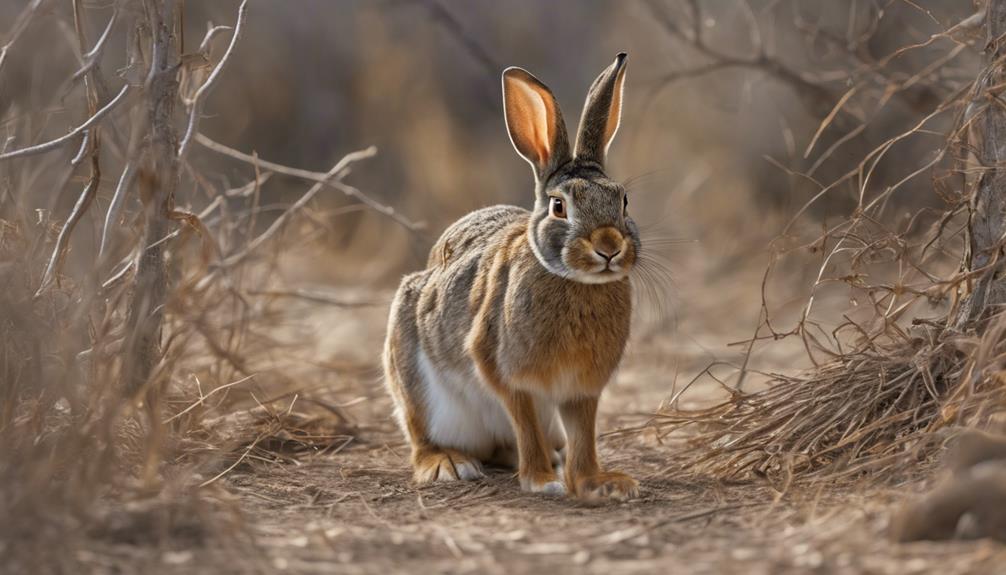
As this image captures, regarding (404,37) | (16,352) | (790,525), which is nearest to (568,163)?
(790,525)

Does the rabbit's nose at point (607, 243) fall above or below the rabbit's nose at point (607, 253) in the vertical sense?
above

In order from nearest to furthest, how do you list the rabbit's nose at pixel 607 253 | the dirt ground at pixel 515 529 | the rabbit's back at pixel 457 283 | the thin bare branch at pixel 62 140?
1. the dirt ground at pixel 515 529
2. the thin bare branch at pixel 62 140
3. the rabbit's nose at pixel 607 253
4. the rabbit's back at pixel 457 283

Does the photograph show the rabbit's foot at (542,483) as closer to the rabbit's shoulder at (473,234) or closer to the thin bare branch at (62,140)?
the rabbit's shoulder at (473,234)

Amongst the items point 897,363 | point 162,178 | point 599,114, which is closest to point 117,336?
point 162,178

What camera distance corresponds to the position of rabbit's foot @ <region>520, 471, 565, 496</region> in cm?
444

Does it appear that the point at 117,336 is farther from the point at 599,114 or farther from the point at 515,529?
the point at 599,114

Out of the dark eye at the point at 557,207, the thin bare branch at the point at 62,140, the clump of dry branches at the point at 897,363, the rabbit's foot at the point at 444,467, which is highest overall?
the thin bare branch at the point at 62,140

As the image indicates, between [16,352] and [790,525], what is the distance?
2.43 meters

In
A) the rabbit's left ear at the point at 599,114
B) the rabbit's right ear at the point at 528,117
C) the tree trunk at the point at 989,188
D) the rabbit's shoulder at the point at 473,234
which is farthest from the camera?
the rabbit's shoulder at the point at 473,234

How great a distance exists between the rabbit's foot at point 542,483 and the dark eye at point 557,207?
92cm

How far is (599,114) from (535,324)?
2.64 feet

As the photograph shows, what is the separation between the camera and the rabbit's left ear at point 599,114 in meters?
4.49

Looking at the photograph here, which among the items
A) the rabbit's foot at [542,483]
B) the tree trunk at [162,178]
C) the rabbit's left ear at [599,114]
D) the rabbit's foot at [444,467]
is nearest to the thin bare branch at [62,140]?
the tree trunk at [162,178]

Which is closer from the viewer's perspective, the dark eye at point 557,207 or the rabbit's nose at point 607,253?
the rabbit's nose at point 607,253
